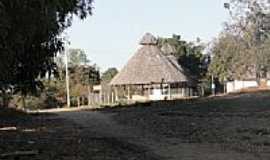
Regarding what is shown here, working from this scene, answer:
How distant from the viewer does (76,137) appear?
76.1 ft

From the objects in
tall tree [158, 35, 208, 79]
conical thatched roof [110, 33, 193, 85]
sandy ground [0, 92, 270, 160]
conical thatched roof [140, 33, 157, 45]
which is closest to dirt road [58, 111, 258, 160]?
sandy ground [0, 92, 270, 160]

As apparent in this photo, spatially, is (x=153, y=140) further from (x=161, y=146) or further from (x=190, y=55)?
(x=190, y=55)

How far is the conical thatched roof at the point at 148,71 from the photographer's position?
251 ft

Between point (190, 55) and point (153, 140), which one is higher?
point (190, 55)

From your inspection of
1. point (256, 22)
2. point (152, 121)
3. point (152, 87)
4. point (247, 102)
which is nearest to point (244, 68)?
point (256, 22)

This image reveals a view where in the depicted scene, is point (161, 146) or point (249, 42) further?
point (249, 42)

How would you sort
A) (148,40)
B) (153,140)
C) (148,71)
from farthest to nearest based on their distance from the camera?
1. (148,40)
2. (148,71)
3. (153,140)

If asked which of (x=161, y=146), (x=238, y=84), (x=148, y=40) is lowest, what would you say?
(x=161, y=146)

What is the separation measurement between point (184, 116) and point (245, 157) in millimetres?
17673

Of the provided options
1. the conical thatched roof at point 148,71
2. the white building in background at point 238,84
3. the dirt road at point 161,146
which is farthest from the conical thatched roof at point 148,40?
the dirt road at point 161,146

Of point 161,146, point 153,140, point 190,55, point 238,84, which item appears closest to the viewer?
point 161,146

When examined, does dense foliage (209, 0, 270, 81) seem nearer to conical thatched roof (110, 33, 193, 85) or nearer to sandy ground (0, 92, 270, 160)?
conical thatched roof (110, 33, 193, 85)

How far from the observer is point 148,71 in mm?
77188

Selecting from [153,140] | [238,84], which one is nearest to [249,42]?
[238,84]
